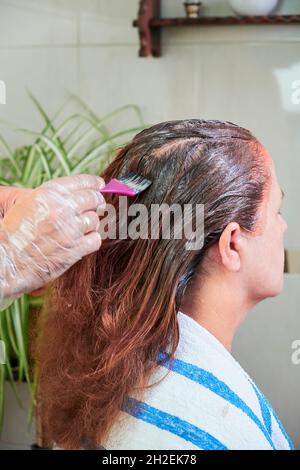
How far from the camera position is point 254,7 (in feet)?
5.65

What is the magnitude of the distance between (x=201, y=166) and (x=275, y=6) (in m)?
0.98

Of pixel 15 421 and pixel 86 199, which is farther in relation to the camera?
pixel 15 421

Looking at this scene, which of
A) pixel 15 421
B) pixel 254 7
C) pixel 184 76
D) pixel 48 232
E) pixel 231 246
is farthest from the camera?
pixel 15 421

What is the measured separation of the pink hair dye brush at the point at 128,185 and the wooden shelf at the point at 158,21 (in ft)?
3.07

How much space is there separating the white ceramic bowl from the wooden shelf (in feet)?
0.07

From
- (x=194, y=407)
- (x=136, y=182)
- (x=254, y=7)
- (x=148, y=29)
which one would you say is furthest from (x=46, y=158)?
(x=194, y=407)

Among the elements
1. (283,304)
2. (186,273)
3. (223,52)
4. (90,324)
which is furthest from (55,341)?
(223,52)

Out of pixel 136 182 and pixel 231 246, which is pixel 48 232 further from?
pixel 231 246

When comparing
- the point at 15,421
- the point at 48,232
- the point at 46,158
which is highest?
the point at 48,232

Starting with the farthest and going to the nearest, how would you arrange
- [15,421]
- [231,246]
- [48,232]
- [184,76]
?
[15,421] < [184,76] < [231,246] < [48,232]

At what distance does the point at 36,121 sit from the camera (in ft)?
6.75

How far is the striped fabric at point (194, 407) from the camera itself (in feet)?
2.85

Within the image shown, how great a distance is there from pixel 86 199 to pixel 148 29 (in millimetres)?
1105

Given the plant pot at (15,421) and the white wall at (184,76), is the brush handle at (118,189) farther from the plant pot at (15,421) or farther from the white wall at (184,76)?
the plant pot at (15,421)
